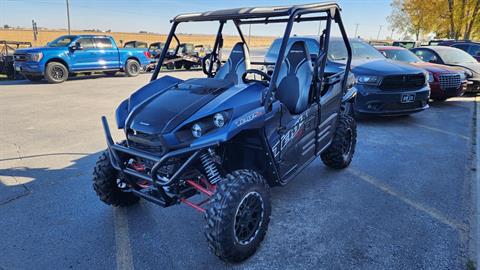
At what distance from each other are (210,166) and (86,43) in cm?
1262

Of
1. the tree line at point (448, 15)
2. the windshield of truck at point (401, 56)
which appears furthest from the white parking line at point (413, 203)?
Answer: the tree line at point (448, 15)

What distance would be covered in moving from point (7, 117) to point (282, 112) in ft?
21.3

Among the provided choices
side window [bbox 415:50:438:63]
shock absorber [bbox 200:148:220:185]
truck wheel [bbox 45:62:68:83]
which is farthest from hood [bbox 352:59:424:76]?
truck wheel [bbox 45:62:68:83]

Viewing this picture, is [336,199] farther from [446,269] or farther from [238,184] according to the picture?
[238,184]

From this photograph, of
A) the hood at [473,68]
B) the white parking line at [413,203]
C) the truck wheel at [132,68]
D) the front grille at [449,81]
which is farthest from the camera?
the truck wheel at [132,68]

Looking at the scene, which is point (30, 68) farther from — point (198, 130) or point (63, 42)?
point (198, 130)

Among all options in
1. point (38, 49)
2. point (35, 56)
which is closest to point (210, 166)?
point (35, 56)

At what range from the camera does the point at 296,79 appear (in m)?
3.57

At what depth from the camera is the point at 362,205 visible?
3.55 m

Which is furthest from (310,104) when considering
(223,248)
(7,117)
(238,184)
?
(7,117)

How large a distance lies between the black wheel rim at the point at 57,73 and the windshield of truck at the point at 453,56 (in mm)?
12795

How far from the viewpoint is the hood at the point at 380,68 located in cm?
659

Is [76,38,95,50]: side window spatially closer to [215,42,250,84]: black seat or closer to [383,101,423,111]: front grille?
[215,42,250,84]: black seat

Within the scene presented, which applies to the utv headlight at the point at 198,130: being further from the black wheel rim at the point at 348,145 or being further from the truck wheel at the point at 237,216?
the black wheel rim at the point at 348,145
